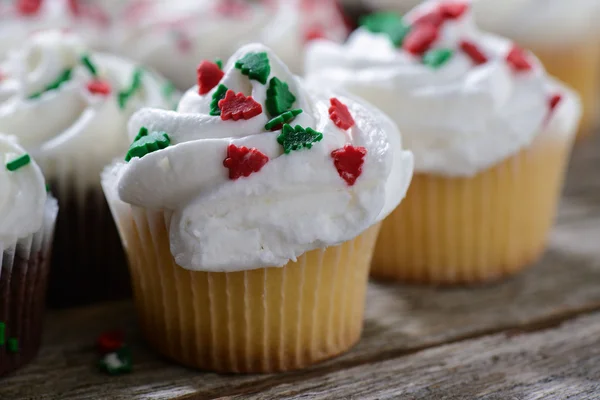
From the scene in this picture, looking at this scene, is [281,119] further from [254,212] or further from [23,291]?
[23,291]

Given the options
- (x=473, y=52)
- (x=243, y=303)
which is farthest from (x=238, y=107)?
(x=473, y=52)

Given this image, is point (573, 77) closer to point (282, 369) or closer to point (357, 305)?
point (357, 305)

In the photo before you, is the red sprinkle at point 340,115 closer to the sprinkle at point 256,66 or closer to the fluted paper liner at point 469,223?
the sprinkle at point 256,66

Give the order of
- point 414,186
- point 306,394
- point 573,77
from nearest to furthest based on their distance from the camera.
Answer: point 306,394
point 414,186
point 573,77

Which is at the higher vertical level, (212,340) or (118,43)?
(118,43)

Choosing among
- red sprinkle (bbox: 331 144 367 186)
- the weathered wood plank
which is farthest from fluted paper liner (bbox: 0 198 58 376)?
red sprinkle (bbox: 331 144 367 186)

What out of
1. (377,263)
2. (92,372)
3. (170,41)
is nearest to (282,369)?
(92,372)

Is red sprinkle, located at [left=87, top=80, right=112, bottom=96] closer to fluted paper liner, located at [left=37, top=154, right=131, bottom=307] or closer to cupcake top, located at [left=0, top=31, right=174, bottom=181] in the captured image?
cupcake top, located at [left=0, top=31, right=174, bottom=181]

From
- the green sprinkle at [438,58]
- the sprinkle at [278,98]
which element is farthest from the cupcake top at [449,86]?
the sprinkle at [278,98]
